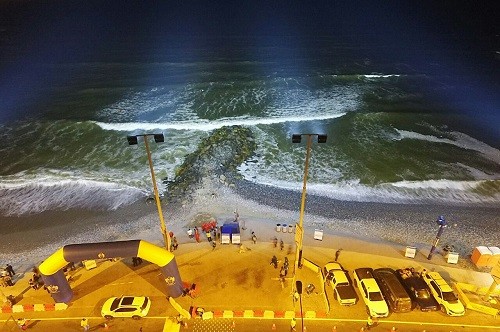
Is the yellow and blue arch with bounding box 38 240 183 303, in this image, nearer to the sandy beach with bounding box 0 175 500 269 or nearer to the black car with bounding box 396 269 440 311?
the sandy beach with bounding box 0 175 500 269

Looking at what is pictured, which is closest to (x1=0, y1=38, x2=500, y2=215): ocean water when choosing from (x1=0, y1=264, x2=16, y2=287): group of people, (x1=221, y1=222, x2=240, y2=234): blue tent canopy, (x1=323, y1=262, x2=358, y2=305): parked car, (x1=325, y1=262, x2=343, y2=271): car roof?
(x1=0, y1=264, x2=16, y2=287): group of people

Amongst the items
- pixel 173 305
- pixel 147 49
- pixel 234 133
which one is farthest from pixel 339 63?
pixel 173 305

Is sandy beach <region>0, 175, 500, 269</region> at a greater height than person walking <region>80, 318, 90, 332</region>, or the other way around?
person walking <region>80, 318, 90, 332</region>

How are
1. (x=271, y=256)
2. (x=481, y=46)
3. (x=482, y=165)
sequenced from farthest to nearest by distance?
(x=481, y=46) → (x=482, y=165) → (x=271, y=256)

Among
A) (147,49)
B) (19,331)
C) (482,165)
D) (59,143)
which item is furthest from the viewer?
(147,49)

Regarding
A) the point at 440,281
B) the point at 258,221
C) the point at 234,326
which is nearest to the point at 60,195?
the point at 258,221

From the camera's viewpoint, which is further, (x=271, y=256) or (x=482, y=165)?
(x=482, y=165)

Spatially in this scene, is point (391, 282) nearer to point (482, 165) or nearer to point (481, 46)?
point (482, 165)
